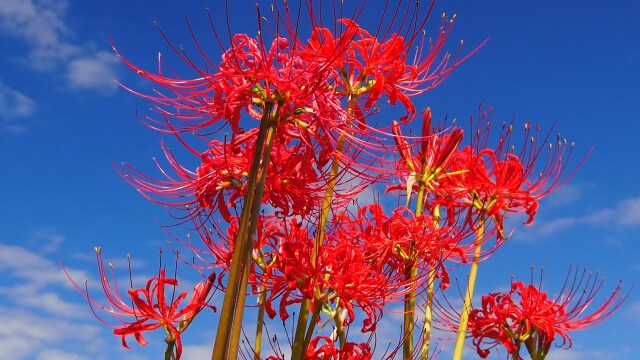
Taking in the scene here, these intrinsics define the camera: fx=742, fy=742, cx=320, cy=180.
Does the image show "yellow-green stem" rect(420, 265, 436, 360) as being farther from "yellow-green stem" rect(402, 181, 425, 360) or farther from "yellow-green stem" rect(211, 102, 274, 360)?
"yellow-green stem" rect(211, 102, 274, 360)

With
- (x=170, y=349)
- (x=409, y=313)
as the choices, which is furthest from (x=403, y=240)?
(x=170, y=349)

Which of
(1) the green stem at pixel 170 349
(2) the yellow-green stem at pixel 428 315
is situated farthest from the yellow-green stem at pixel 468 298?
(1) the green stem at pixel 170 349

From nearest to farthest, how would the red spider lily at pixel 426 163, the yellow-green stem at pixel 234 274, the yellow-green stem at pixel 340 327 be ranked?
the yellow-green stem at pixel 234 274
the yellow-green stem at pixel 340 327
the red spider lily at pixel 426 163

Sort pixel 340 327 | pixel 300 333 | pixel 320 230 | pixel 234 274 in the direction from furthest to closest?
pixel 340 327 → pixel 320 230 → pixel 300 333 → pixel 234 274

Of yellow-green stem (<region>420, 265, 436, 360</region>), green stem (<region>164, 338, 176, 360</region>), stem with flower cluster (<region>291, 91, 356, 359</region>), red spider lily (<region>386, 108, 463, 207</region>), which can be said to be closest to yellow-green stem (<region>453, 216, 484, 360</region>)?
yellow-green stem (<region>420, 265, 436, 360</region>)

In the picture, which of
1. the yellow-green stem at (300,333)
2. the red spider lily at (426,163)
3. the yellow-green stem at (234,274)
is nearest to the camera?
the yellow-green stem at (234,274)

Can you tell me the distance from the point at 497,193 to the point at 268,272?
125cm

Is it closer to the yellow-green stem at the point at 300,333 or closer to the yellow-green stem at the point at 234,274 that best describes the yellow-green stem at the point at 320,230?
the yellow-green stem at the point at 300,333

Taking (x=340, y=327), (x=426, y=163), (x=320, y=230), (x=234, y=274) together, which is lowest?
(x=234, y=274)

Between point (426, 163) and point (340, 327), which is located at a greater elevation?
point (426, 163)

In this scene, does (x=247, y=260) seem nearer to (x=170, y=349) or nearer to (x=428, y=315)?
(x=170, y=349)

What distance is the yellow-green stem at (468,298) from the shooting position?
316 centimetres

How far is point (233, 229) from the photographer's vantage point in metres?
3.15

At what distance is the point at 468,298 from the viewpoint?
11.0 feet
